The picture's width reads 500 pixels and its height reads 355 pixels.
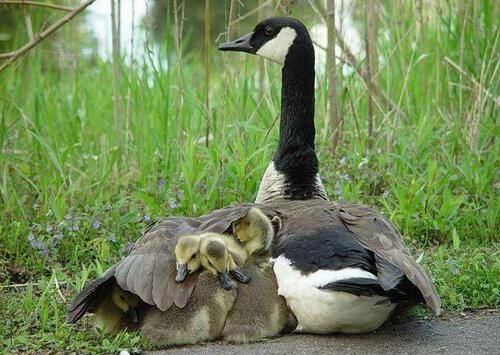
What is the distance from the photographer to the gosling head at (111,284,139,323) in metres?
5.02

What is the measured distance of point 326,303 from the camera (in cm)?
461

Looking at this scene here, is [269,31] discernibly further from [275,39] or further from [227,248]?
[227,248]

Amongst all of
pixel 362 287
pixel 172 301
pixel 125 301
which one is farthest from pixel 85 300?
pixel 362 287

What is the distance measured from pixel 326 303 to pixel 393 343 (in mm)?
497

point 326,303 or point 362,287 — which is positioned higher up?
point 362,287

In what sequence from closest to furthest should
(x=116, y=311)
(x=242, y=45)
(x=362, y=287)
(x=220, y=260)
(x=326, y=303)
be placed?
(x=362, y=287)
(x=326, y=303)
(x=220, y=260)
(x=116, y=311)
(x=242, y=45)

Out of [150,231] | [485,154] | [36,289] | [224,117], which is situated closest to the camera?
[150,231]

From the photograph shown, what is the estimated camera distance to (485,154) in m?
8.06

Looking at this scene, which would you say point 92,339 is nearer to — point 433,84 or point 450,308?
point 450,308

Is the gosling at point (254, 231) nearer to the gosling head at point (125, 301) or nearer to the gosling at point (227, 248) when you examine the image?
the gosling at point (227, 248)

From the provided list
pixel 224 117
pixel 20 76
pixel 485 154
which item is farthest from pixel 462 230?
pixel 20 76

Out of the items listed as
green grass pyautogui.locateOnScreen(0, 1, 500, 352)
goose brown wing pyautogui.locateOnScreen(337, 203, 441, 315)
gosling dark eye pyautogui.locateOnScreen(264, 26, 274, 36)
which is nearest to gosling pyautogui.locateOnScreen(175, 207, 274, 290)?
goose brown wing pyautogui.locateOnScreen(337, 203, 441, 315)

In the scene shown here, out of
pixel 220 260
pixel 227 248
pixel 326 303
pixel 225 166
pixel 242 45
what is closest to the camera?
pixel 326 303

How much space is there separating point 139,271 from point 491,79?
14.0 ft
